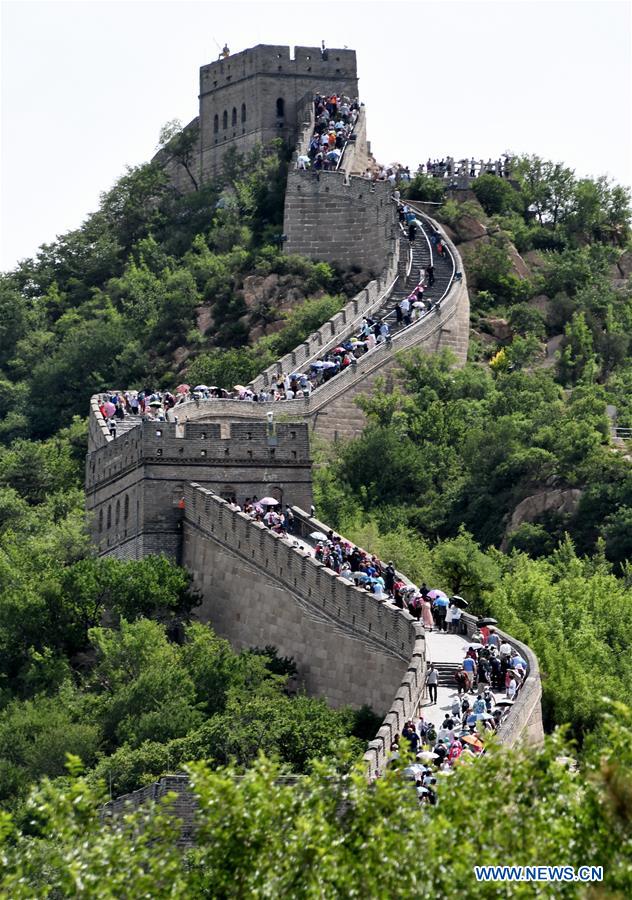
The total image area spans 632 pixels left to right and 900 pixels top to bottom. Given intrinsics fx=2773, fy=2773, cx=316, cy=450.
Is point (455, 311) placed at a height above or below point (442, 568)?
above

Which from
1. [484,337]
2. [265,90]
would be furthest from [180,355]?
[265,90]

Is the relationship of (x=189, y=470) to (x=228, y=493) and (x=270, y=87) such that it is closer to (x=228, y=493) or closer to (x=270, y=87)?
(x=228, y=493)

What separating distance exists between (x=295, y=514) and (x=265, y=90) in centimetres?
4325

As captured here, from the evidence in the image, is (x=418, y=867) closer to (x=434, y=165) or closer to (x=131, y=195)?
(x=434, y=165)

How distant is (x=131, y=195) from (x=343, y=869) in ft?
265

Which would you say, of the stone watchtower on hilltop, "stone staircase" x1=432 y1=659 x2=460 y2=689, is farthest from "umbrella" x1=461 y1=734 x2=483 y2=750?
the stone watchtower on hilltop

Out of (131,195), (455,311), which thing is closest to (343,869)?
(455,311)

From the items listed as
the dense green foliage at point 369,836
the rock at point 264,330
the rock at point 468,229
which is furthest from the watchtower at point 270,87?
the dense green foliage at point 369,836

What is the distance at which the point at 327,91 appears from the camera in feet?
370

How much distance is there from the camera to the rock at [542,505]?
82188 mm

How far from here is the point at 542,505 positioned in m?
82.8

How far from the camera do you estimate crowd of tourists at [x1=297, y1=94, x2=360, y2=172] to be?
10406 cm

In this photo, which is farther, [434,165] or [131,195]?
[131,195]

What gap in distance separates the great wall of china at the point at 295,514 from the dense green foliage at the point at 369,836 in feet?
45.0
